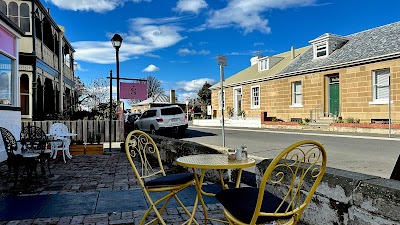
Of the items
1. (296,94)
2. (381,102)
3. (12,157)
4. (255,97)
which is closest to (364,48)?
(381,102)

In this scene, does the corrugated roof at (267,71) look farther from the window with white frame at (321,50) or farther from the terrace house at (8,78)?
the terrace house at (8,78)

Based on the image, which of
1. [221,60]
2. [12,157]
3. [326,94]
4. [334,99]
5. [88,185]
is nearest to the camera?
[12,157]

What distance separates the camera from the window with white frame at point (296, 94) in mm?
24312

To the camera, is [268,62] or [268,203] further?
[268,62]

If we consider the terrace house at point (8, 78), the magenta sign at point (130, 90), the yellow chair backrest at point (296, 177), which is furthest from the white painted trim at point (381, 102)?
the terrace house at point (8, 78)

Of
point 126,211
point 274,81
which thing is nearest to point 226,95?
point 274,81

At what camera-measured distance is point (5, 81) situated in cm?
965

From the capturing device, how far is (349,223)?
2.96 metres

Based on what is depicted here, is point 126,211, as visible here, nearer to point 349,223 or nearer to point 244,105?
point 349,223

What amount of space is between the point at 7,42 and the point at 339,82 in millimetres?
18472

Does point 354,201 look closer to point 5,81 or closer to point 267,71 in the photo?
→ point 5,81

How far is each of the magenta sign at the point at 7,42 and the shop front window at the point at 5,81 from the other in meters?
0.25

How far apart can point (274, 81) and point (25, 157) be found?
22.5m

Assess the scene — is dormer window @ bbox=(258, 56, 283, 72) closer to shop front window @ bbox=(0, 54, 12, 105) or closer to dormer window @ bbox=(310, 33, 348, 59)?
dormer window @ bbox=(310, 33, 348, 59)
